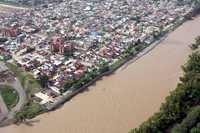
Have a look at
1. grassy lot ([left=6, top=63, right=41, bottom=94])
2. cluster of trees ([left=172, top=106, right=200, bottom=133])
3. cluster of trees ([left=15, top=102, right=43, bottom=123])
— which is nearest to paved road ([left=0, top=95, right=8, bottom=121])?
cluster of trees ([left=15, top=102, right=43, bottom=123])

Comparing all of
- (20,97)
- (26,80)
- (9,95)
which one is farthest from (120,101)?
(9,95)

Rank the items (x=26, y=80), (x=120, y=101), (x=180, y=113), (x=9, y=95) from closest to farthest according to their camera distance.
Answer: (x=180, y=113) → (x=120, y=101) → (x=9, y=95) → (x=26, y=80)

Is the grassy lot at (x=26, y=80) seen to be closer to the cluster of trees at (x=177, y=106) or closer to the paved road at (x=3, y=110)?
the paved road at (x=3, y=110)

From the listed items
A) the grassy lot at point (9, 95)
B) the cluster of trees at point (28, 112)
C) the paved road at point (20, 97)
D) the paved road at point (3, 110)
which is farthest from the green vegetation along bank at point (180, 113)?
the grassy lot at point (9, 95)

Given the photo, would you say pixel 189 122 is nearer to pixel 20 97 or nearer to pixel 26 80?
pixel 20 97

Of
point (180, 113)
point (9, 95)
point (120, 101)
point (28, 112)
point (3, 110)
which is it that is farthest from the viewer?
point (9, 95)

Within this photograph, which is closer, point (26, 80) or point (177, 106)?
point (177, 106)
